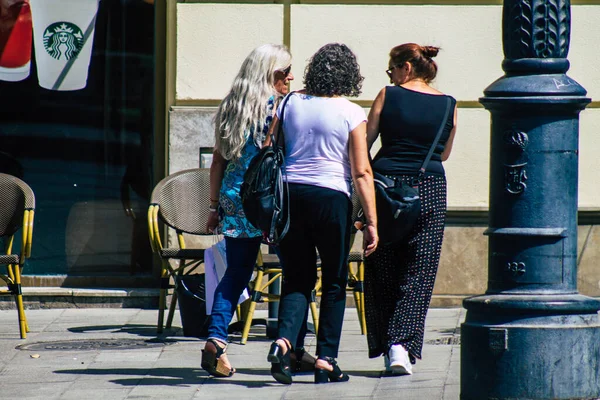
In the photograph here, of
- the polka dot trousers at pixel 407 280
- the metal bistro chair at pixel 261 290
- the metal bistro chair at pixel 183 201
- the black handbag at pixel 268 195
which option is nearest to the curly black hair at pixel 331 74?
the black handbag at pixel 268 195

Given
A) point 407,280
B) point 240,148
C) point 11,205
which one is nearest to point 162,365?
point 240,148

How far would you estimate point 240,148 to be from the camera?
620 cm

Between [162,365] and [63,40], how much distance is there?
332cm

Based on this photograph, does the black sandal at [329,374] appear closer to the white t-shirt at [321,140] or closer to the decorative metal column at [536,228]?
the white t-shirt at [321,140]

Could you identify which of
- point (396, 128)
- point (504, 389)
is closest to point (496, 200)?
point (504, 389)

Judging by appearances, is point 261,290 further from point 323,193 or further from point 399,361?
point 323,193

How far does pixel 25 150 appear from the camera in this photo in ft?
29.7

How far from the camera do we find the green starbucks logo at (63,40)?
891cm

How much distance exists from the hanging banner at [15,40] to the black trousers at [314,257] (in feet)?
12.5

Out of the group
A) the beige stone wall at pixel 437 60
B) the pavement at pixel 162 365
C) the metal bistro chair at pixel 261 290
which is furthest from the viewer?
the beige stone wall at pixel 437 60

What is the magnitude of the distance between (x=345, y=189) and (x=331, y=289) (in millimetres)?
490

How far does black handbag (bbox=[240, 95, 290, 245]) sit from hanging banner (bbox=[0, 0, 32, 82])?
3.68 m

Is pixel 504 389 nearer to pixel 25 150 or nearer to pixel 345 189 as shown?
pixel 345 189

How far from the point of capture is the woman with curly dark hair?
18.9ft
